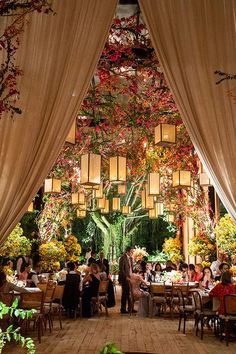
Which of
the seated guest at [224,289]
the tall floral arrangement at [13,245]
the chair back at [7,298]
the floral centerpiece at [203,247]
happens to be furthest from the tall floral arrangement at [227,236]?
the chair back at [7,298]

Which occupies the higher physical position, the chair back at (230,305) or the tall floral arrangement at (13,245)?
the tall floral arrangement at (13,245)

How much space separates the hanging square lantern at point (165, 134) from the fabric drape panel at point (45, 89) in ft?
5.51

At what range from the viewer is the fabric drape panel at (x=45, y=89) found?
4691 millimetres

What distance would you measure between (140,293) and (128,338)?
8.07 ft

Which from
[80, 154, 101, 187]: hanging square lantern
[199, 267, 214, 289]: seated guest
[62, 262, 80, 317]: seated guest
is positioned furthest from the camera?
[62, 262, 80, 317]: seated guest

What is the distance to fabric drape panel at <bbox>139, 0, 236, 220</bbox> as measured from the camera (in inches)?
192

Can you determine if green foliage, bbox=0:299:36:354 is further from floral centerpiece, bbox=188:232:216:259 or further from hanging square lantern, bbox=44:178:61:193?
floral centerpiece, bbox=188:232:216:259

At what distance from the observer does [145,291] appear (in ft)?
31.5

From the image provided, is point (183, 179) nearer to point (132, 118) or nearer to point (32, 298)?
point (132, 118)

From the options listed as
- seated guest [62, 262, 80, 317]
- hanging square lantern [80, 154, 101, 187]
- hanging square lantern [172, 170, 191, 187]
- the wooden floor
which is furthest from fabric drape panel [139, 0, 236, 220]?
seated guest [62, 262, 80, 317]

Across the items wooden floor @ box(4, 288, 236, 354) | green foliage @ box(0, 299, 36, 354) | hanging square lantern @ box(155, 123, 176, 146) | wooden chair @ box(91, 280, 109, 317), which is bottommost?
wooden floor @ box(4, 288, 236, 354)

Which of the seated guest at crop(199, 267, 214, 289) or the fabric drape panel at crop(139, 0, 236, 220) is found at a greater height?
the fabric drape panel at crop(139, 0, 236, 220)

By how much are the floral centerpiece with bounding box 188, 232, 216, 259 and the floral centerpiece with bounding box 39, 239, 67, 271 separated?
313 cm

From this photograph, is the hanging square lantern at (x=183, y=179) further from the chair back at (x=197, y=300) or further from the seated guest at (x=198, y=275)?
the seated guest at (x=198, y=275)
